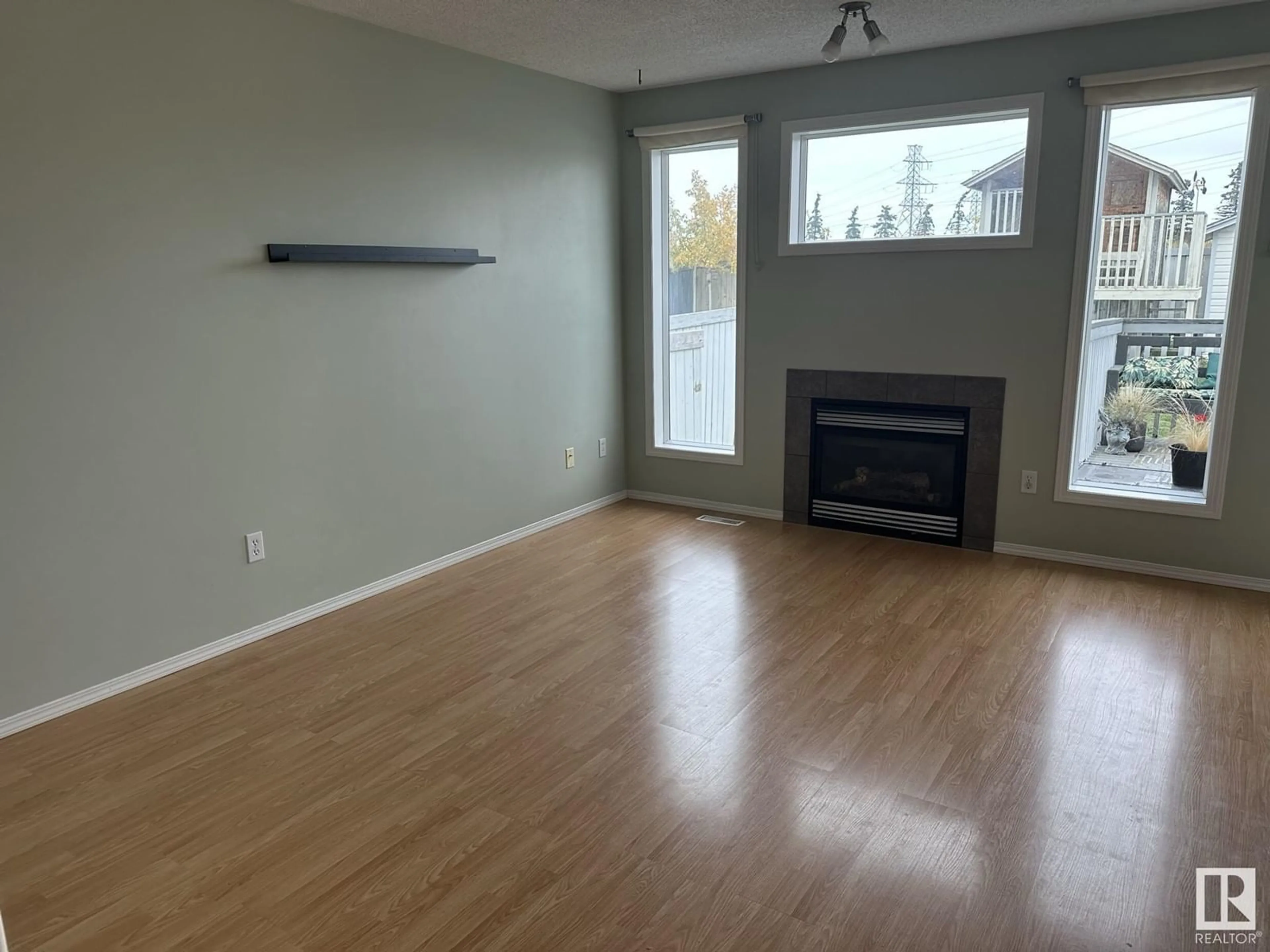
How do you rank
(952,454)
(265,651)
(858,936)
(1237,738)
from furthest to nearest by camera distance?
1. (952,454)
2. (265,651)
3. (1237,738)
4. (858,936)

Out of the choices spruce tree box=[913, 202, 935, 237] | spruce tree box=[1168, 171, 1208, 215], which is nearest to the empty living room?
spruce tree box=[1168, 171, 1208, 215]

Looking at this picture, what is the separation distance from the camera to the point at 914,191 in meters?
4.43

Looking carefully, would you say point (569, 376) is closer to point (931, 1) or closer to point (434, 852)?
point (931, 1)

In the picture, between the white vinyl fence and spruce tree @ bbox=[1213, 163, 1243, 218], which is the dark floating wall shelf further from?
spruce tree @ bbox=[1213, 163, 1243, 218]

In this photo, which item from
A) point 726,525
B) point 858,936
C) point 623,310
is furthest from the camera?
point 623,310

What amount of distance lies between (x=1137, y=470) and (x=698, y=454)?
2.34 meters

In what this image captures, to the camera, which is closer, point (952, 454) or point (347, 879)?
point (347, 879)

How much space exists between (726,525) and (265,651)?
2580 millimetres

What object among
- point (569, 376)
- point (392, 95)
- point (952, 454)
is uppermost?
point (392, 95)

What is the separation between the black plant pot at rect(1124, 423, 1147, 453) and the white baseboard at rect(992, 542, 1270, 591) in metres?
0.53

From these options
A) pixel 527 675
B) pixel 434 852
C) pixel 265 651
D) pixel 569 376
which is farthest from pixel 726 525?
pixel 434 852

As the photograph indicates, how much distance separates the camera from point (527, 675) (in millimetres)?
3117

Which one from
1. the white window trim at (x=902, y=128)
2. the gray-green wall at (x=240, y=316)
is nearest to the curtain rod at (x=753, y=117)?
the white window trim at (x=902, y=128)

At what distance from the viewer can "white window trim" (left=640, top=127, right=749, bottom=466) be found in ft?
15.8
